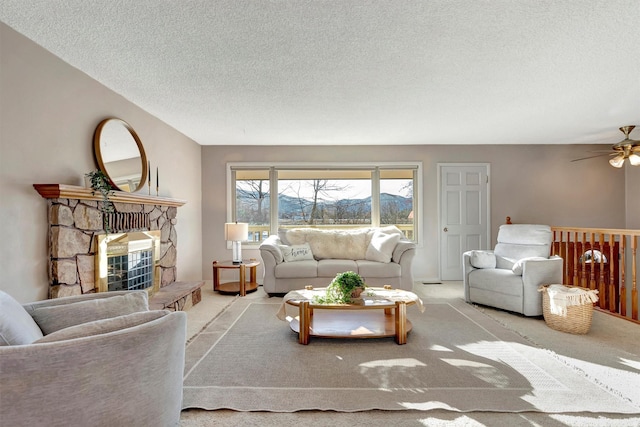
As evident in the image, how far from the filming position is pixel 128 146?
347cm

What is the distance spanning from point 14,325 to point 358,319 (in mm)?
2510

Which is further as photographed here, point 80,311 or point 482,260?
point 482,260

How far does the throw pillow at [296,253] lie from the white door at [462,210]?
2.39m

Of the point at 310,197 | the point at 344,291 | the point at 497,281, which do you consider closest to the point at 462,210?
the point at 497,281

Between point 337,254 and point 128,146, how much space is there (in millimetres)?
2995

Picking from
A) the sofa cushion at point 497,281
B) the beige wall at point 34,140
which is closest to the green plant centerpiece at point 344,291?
the sofa cushion at point 497,281

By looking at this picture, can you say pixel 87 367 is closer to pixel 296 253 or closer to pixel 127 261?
pixel 127 261

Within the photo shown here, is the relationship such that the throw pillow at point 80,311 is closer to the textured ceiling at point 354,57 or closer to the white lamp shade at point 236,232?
the textured ceiling at point 354,57

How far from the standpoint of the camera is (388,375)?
227 centimetres

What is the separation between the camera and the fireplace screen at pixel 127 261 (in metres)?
2.93

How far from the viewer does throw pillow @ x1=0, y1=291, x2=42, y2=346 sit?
1286 mm

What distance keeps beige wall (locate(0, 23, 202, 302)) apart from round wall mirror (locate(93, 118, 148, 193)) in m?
0.07

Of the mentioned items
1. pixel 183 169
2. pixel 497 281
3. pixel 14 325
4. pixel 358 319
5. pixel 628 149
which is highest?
pixel 628 149

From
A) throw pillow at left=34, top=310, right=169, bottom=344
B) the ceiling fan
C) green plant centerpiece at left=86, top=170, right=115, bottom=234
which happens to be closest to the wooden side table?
green plant centerpiece at left=86, top=170, right=115, bottom=234
